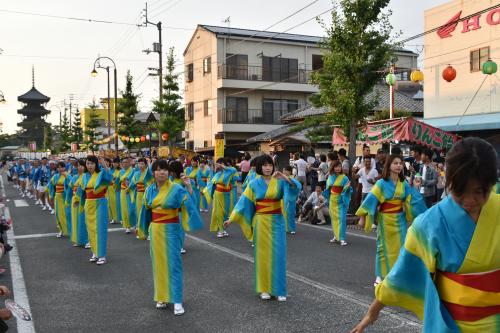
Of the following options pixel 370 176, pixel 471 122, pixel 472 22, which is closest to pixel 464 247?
pixel 370 176

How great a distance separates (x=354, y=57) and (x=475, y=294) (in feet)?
43.0

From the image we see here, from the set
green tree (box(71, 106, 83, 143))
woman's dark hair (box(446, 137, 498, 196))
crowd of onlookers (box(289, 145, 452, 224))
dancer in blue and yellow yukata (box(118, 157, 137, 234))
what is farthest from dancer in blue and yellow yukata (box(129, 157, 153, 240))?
green tree (box(71, 106, 83, 143))

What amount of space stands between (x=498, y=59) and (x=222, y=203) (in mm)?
10255

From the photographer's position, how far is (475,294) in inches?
94.5

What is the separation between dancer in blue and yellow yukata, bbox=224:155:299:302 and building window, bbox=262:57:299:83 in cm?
3084

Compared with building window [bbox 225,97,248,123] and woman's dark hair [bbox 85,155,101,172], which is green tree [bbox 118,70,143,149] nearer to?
building window [bbox 225,97,248,123]

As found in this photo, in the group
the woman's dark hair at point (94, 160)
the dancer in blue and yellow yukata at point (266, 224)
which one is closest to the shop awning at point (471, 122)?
the dancer in blue and yellow yukata at point (266, 224)

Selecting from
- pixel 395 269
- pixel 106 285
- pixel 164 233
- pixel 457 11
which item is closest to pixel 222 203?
pixel 106 285

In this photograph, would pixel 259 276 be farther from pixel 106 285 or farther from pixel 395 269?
pixel 395 269

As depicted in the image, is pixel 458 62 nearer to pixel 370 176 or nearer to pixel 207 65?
pixel 370 176

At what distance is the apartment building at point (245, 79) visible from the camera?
35.6 meters

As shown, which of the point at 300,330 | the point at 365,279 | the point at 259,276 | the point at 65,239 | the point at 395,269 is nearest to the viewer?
the point at 395,269

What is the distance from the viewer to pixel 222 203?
40.4 ft

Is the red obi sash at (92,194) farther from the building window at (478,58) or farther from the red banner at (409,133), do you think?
the building window at (478,58)
